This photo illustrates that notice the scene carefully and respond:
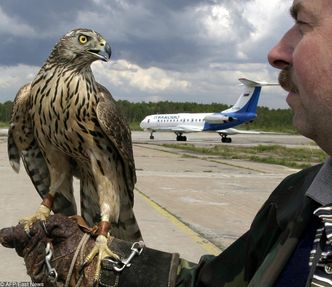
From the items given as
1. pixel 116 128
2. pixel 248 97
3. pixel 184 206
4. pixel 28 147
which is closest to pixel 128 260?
pixel 116 128

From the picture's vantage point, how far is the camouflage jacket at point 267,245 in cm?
148

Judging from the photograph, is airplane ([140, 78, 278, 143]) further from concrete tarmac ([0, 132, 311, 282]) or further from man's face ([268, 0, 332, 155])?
man's face ([268, 0, 332, 155])

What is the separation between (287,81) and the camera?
1404 mm

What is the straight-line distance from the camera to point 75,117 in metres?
3.17

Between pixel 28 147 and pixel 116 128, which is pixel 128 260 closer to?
pixel 116 128

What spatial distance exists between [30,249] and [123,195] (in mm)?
1302

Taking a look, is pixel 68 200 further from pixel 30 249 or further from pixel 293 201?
pixel 293 201

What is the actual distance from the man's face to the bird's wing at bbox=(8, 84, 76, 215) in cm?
228

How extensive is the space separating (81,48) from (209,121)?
46.3 metres

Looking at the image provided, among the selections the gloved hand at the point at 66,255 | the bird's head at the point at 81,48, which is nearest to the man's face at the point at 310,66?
the gloved hand at the point at 66,255

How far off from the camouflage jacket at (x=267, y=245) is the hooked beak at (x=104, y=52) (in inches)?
72.2

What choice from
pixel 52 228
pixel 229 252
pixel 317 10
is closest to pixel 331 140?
pixel 317 10

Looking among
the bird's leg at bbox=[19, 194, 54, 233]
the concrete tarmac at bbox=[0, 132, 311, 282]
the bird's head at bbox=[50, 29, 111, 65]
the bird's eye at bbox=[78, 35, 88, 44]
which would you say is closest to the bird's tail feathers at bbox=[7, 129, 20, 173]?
the bird's leg at bbox=[19, 194, 54, 233]

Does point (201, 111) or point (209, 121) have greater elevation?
point (201, 111)
